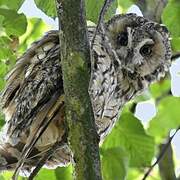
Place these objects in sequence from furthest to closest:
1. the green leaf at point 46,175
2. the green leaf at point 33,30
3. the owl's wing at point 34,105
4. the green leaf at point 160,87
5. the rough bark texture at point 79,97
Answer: the green leaf at point 33,30, the green leaf at point 160,87, the green leaf at point 46,175, the owl's wing at point 34,105, the rough bark texture at point 79,97

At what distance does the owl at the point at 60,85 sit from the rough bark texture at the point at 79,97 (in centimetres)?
25

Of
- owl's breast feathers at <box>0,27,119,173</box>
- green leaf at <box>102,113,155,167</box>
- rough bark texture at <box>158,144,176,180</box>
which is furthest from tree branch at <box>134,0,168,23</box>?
rough bark texture at <box>158,144,176,180</box>

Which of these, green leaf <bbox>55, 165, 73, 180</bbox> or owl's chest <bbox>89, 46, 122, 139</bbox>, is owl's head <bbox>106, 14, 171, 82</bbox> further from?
green leaf <bbox>55, 165, 73, 180</bbox>

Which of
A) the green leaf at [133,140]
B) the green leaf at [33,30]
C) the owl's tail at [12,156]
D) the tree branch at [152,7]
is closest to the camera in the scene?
the owl's tail at [12,156]

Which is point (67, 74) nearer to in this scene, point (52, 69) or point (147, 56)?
point (52, 69)

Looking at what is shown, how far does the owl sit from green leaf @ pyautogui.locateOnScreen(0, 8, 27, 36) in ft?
0.34

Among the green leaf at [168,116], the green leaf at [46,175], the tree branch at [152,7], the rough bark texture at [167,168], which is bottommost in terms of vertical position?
the rough bark texture at [167,168]

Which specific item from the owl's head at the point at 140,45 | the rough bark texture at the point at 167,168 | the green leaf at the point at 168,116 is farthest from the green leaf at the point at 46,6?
the rough bark texture at the point at 167,168

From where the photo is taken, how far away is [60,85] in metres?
1.96

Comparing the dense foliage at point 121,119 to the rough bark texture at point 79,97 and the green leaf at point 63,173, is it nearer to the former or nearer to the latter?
the green leaf at point 63,173

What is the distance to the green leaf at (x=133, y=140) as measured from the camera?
2.37 meters

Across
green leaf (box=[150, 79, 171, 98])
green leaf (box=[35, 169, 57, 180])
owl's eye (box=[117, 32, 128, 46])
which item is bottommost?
green leaf (box=[35, 169, 57, 180])

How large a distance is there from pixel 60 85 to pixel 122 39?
2.04 ft

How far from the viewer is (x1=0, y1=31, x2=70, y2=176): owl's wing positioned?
1.92 metres
